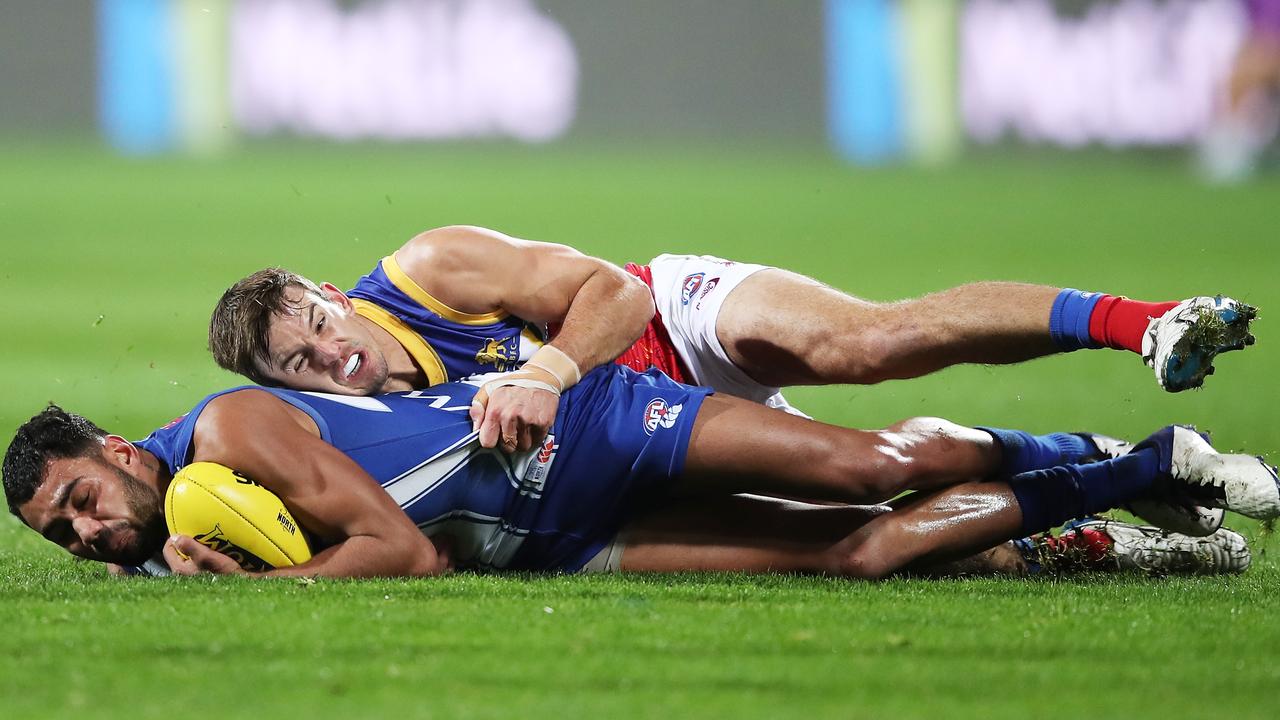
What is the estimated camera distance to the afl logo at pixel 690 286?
5867 mm

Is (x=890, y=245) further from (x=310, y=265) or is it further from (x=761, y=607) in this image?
(x=761, y=607)

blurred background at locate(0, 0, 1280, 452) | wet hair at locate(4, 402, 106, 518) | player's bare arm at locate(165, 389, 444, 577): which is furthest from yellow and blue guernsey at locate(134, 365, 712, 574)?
blurred background at locate(0, 0, 1280, 452)

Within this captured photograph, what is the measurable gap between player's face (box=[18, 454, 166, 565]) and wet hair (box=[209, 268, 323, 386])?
55cm

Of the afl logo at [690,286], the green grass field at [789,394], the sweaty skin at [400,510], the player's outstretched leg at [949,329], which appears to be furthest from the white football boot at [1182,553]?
the afl logo at [690,286]

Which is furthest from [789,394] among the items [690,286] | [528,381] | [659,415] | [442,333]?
[528,381]

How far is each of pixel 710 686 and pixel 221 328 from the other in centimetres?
244

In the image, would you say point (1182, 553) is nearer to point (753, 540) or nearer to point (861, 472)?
point (861, 472)

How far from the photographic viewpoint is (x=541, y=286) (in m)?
Result: 5.36

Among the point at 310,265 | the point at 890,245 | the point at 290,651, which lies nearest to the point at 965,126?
the point at 890,245

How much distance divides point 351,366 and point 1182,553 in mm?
2773

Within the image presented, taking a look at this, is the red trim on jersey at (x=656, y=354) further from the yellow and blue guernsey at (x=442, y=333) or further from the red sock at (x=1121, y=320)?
the red sock at (x=1121, y=320)

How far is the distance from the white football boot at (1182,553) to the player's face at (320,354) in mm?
2525

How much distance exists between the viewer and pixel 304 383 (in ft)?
16.8

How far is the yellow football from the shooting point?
4.57 m
